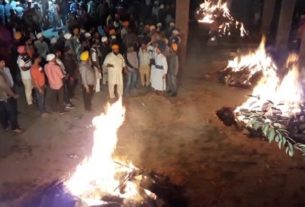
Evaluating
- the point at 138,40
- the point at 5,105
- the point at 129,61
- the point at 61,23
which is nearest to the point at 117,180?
the point at 5,105

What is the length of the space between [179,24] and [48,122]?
19.0 ft

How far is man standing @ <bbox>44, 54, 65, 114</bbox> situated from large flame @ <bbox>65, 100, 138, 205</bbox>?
202cm

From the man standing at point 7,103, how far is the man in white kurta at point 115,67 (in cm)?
286

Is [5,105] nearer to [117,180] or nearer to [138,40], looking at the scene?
[117,180]

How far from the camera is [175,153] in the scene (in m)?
9.99

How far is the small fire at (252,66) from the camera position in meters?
14.6

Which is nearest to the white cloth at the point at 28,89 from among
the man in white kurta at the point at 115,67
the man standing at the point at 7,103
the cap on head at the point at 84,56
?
the man standing at the point at 7,103

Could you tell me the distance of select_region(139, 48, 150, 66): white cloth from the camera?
13.0 metres

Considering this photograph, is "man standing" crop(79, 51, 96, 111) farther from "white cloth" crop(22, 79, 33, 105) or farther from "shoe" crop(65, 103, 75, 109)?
"white cloth" crop(22, 79, 33, 105)

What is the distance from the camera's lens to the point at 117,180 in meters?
7.92

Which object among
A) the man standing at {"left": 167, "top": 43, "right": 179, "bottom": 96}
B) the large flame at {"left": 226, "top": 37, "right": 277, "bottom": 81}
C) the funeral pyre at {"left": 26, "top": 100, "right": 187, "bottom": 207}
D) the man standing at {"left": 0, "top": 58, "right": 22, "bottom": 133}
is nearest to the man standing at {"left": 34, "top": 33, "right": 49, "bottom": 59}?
the man standing at {"left": 0, "top": 58, "right": 22, "bottom": 133}

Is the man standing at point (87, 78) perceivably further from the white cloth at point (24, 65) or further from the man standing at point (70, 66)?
the white cloth at point (24, 65)

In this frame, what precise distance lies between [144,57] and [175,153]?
4.11m

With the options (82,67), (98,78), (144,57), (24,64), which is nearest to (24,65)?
(24,64)
